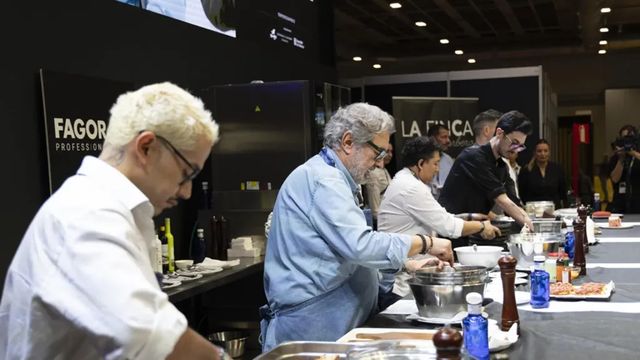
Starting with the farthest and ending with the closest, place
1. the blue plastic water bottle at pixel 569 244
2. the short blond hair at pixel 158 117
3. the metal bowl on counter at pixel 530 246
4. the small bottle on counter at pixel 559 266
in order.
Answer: the blue plastic water bottle at pixel 569 244 → the metal bowl on counter at pixel 530 246 → the small bottle on counter at pixel 559 266 → the short blond hair at pixel 158 117

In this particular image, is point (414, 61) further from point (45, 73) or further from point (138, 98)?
point (138, 98)

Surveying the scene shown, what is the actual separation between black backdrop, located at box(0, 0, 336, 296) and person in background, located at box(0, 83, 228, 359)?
238 cm

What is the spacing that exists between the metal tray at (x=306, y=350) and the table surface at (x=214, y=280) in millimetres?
1865

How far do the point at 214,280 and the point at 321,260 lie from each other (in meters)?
1.87

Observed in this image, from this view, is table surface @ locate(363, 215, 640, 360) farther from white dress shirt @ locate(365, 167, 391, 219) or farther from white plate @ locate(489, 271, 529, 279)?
white dress shirt @ locate(365, 167, 391, 219)

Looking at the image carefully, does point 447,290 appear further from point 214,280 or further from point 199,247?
point 199,247

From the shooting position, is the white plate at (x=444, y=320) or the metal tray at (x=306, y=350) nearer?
the metal tray at (x=306, y=350)

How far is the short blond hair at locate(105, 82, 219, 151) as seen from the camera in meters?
1.29

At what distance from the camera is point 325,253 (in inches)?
90.7

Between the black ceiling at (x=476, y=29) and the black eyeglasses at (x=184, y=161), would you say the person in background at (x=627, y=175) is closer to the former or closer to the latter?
the black ceiling at (x=476, y=29)

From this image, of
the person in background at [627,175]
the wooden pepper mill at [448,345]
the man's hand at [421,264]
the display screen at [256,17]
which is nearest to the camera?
the wooden pepper mill at [448,345]

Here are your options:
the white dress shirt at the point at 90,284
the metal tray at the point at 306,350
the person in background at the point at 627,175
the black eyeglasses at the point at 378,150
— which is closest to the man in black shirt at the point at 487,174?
the black eyeglasses at the point at 378,150

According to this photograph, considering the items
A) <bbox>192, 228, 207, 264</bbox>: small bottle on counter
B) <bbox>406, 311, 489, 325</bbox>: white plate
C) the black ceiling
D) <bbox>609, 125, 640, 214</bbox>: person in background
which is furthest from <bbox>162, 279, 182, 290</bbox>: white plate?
the black ceiling

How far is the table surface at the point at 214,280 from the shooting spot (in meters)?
3.66
